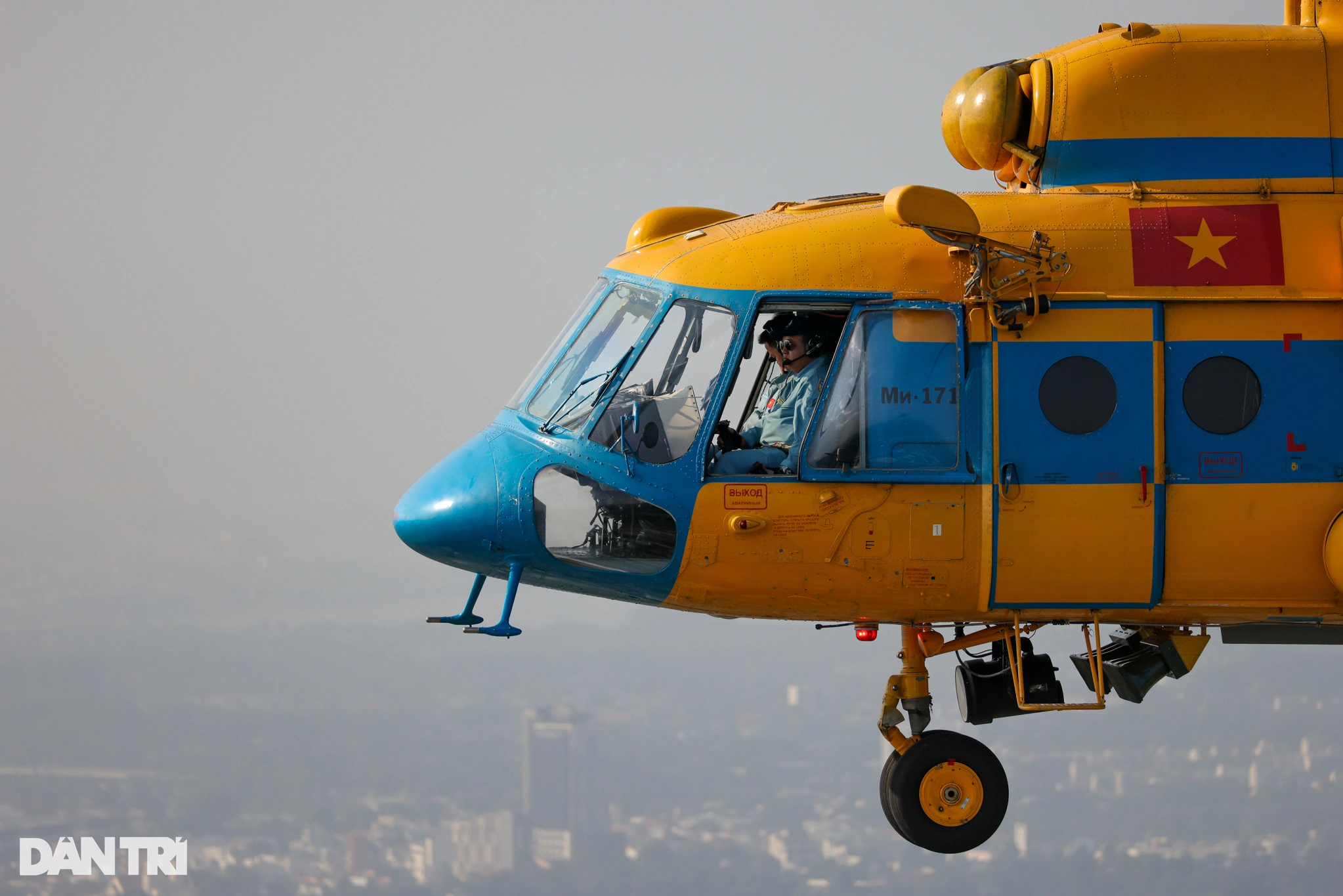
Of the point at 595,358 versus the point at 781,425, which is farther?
the point at 595,358

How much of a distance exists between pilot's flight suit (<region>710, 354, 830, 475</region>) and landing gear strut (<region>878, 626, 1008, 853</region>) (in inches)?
63.6

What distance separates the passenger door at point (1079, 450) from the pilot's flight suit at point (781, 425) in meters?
1.15

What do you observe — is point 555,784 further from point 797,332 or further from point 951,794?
point 797,332

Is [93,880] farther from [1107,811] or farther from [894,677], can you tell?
[894,677]

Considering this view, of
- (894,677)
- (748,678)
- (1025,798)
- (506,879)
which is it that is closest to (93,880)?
(506,879)

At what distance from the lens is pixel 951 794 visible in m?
9.61

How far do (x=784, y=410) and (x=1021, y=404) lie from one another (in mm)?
1500

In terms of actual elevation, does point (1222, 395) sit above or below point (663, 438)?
above

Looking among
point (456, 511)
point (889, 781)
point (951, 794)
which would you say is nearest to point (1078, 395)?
point (951, 794)

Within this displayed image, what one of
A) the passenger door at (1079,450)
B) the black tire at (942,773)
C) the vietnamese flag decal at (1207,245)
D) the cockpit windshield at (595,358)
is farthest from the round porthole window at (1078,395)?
the cockpit windshield at (595,358)

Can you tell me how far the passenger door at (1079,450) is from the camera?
8531 mm

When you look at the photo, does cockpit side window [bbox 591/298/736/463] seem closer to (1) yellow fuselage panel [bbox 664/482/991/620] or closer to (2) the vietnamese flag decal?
(1) yellow fuselage panel [bbox 664/482/991/620]

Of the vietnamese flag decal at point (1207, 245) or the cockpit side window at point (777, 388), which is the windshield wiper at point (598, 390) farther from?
the vietnamese flag decal at point (1207, 245)

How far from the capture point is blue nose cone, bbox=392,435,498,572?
892cm
